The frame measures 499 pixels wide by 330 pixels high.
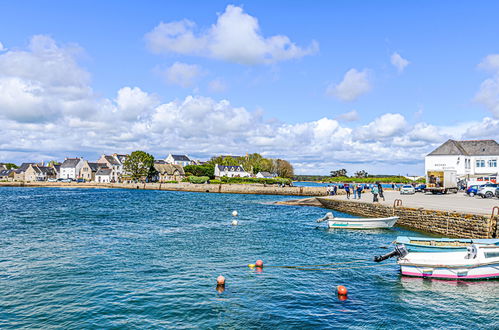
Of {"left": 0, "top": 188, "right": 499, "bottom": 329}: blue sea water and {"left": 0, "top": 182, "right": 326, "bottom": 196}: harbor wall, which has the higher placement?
{"left": 0, "top": 182, "right": 326, "bottom": 196}: harbor wall

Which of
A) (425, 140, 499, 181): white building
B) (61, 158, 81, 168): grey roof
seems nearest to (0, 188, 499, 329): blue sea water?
(425, 140, 499, 181): white building

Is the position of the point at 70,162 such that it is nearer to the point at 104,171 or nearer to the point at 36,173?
the point at 36,173

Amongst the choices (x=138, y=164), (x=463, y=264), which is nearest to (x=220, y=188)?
(x=138, y=164)

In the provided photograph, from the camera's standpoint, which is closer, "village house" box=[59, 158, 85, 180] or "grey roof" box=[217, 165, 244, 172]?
"grey roof" box=[217, 165, 244, 172]

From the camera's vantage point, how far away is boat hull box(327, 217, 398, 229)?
2945 centimetres

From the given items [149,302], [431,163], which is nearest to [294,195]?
[431,163]

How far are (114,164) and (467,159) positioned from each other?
129028 mm

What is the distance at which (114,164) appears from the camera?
150m

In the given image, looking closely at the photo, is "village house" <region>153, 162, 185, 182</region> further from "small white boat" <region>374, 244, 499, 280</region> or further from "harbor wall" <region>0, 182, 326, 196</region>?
"small white boat" <region>374, 244, 499, 280</region>

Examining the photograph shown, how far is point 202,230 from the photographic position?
28.8 meters

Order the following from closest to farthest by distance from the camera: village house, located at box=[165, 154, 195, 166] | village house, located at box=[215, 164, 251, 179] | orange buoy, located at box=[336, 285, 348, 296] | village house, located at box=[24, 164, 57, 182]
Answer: orange buoy, located at box=[336, 285, 348, 296] < village house, located at box=[215, 164, 251, 179] < village house, located at box=[24, 164, 57, 182] < village house, located at box=[165, 154, 195, 166]

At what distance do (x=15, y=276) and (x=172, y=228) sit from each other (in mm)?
15021

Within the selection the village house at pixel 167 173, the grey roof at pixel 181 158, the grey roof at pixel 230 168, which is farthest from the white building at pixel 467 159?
the grey roof at pixel 181 158

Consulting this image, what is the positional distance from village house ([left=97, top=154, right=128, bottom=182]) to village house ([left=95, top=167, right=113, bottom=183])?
1145mm
